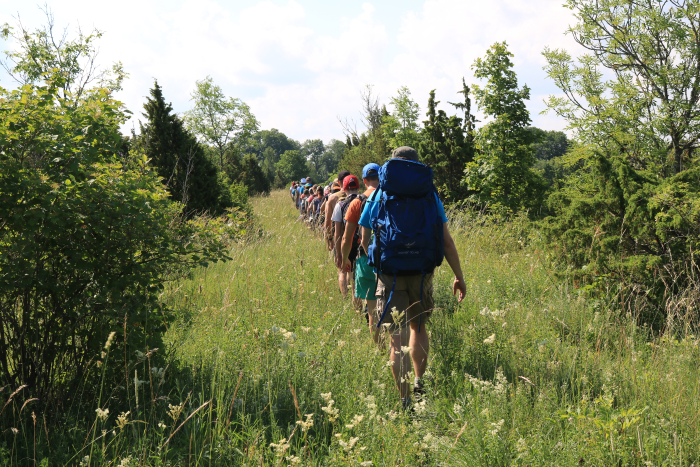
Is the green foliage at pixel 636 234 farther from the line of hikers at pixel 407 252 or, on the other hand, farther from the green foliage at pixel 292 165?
the green foliage at pixel 292 165

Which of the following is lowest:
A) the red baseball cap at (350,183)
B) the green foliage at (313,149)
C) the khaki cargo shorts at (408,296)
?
the khaki cargo shorts at (408,296)

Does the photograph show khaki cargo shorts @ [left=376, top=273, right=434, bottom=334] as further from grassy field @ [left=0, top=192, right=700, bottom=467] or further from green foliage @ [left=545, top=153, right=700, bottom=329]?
green foliage @ [left=545, top=153, right=700, bottom=329]

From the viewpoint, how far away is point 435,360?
3.59 meters

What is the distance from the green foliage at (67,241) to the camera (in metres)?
2.54

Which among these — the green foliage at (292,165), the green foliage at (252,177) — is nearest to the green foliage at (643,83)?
the green foliage at (252,177)

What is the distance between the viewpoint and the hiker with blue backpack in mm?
3033

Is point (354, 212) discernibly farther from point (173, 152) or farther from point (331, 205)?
point (173, 152)

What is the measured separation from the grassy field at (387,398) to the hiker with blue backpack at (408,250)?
0.86 feet

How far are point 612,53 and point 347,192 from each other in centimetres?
1642

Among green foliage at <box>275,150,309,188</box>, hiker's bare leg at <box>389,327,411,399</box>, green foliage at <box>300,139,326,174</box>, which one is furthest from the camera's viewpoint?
green foliage at <box>300,139,326,174</box>

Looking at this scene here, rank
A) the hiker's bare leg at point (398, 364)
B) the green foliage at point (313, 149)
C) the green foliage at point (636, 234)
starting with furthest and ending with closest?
1. the green foliage at point (313, 149)
2. the green foliage at point (636, 234)
3. the hiker's bare leg at point (398, 364)

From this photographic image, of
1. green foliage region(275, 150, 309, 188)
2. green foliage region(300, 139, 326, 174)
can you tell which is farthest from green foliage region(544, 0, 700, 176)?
green foliage region(300, 139, 326, 174)

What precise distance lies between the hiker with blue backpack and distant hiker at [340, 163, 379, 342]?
1.88 ft

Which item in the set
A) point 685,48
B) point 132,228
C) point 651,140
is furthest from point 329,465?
point 685,48
